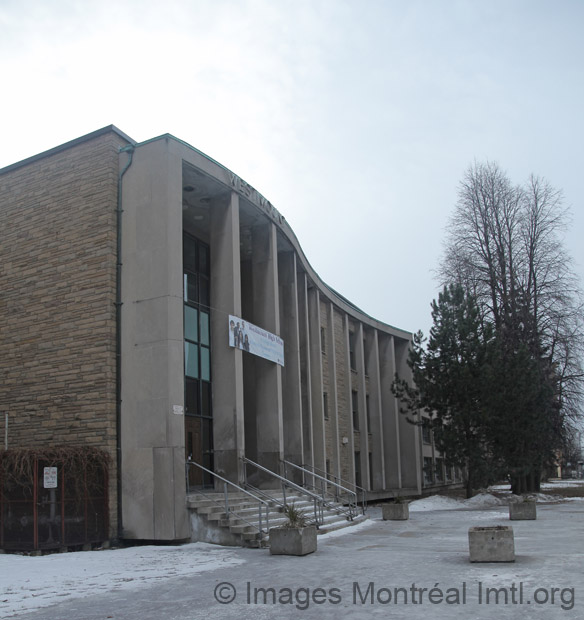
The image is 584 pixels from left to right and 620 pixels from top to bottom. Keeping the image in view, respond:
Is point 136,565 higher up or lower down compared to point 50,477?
lower down

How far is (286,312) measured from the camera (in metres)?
24.5

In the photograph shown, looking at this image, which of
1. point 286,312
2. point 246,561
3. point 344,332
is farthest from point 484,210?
point 246,561

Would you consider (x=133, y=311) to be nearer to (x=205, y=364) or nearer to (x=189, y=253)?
(x=205, y=364)

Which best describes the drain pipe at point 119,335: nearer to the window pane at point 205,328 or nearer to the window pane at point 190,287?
the window pane at point 190,287

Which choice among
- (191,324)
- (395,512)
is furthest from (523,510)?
(191,324)

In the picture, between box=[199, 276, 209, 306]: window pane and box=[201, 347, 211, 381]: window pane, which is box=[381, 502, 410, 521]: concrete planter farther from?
box=[199, 276, 209, 306]: window pane

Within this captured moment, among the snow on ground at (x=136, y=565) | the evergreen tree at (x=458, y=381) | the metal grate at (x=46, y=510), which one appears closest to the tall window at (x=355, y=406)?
the evergreen tree at (x=458, y=381)

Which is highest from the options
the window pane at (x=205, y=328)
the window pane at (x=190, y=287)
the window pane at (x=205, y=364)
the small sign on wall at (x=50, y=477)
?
the window pane at (x=190, y=287)

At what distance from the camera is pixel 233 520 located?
575 inches

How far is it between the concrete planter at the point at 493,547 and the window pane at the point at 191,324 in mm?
12196

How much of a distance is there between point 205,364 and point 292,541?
9852 mm

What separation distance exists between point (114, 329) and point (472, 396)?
16152 mm

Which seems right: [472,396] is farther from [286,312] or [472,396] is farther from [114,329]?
[114,329]

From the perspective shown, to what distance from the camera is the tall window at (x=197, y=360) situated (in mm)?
19703
